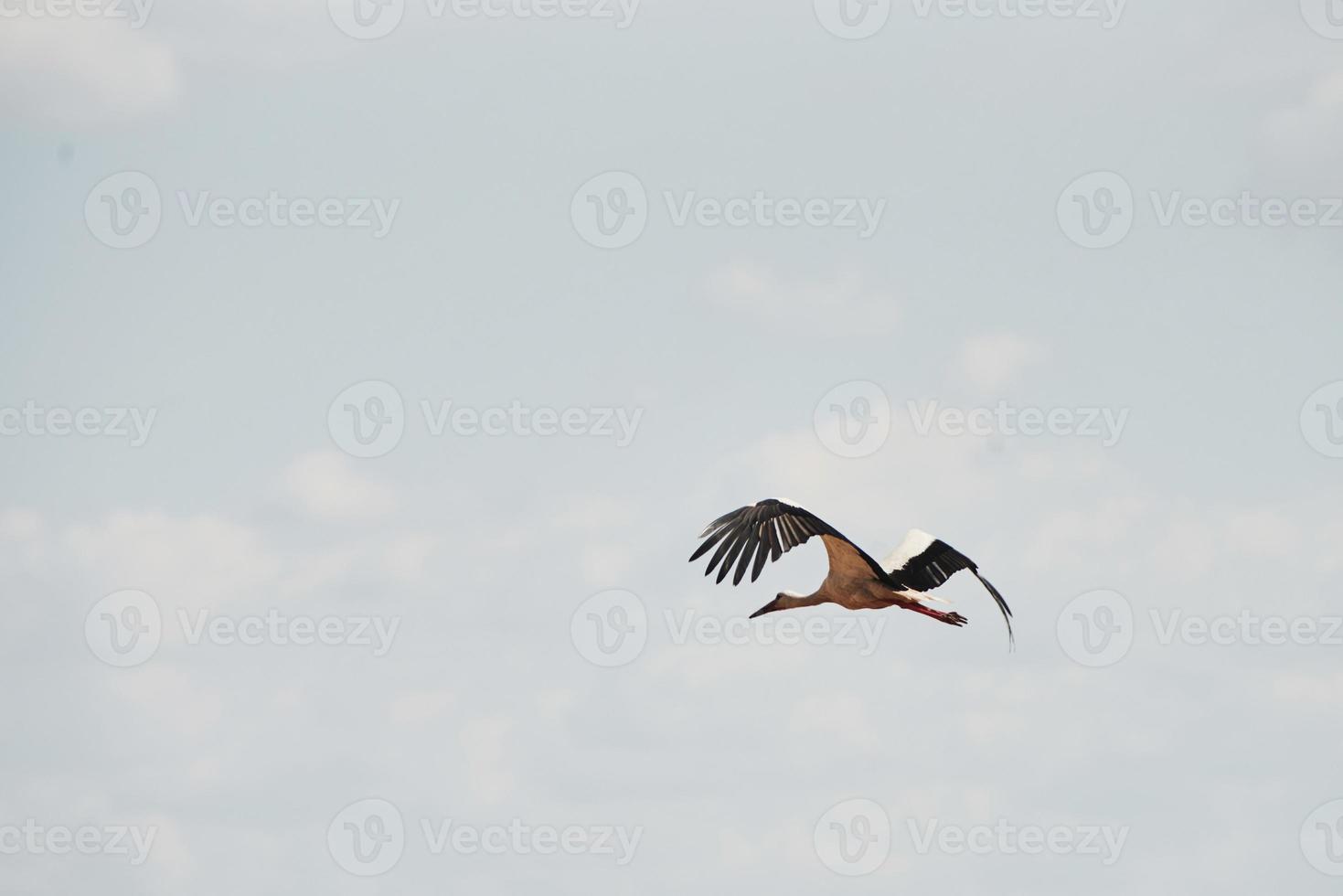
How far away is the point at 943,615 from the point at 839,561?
242 cm

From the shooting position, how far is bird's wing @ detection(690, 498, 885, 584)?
42094 millimetres

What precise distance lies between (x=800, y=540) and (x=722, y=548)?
5.45ft

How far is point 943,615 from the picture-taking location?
44312mm

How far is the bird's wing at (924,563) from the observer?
4553 cm

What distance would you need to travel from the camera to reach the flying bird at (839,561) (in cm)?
4219

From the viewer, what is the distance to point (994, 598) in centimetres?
4262

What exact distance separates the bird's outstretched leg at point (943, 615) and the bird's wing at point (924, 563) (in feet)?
2.08

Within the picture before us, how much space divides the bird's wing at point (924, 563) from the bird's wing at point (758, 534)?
8.59ft

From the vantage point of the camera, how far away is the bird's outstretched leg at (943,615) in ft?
144

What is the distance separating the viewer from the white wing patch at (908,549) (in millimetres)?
45875

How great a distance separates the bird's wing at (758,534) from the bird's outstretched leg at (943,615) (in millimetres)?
2240

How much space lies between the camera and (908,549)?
46.6m

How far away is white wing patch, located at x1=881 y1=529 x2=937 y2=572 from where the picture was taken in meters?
45.9

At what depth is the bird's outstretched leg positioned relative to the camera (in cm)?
4397
